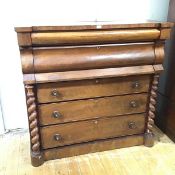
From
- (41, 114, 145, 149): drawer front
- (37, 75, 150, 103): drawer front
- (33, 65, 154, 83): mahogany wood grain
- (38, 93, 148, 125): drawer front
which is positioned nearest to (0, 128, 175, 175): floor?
(41, 114, 145, 149): drawer front

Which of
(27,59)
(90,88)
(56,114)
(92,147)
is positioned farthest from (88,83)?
(92,147)

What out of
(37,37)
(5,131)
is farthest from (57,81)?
(5,131)

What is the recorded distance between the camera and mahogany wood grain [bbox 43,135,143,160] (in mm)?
1741

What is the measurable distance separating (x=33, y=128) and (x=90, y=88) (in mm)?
486

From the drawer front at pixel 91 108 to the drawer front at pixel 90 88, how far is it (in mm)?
43

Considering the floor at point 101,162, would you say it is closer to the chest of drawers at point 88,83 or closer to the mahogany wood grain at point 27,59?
the chest of drawers at point 88,83

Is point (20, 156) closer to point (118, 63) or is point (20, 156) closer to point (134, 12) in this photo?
point (118, 63)

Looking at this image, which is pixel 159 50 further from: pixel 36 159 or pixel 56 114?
pixel 36 159

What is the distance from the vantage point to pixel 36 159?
66.3 inches

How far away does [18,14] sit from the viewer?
71.1 inches

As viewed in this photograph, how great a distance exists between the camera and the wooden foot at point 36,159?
5.50ft

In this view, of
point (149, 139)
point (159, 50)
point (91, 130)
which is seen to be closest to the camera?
point (159, 50)

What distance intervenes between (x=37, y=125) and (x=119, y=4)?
1225mm

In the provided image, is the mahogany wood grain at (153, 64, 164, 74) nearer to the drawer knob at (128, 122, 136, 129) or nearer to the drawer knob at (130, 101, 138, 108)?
the drawer knob at (130, 101, 138, 108)
